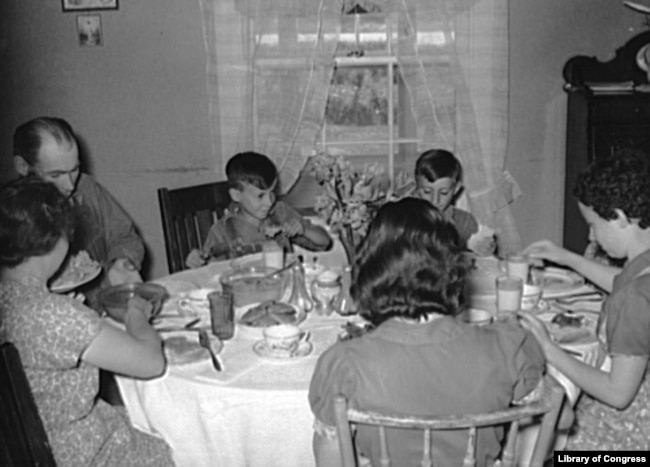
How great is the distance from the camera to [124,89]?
394cm

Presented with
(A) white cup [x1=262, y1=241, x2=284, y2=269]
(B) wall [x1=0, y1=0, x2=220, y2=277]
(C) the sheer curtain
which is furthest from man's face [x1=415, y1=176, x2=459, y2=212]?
(B) wall [x1=0, y1=0, x2=220, y2=277]

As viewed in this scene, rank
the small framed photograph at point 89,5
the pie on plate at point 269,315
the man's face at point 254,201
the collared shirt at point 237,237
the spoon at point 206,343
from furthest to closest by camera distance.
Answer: the small framed photograph at point 89,5
the man's face at point 254,201
the collared shirt at point 237,237
the pie on plate at point 269,315
the spoon at point 206,343

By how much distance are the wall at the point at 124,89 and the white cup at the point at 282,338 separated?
2219 mm

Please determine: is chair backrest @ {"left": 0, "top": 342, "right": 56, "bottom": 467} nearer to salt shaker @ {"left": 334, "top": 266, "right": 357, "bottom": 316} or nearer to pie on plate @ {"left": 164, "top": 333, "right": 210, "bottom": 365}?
pie on plate @ {"left": 164, "top": 333, "right": 210, "bottom": 365}

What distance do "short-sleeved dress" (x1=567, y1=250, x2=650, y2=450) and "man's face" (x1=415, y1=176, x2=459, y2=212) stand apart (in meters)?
1.13

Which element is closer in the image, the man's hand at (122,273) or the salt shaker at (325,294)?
the salt shaker at (325,294)

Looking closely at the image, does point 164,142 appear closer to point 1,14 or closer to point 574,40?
point 1,14

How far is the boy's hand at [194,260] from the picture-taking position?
2.87 meters

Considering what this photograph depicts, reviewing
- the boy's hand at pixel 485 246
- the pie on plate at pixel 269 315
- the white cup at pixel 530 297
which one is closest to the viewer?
the pie on plate at pixel 269 315

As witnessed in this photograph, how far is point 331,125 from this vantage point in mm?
4035

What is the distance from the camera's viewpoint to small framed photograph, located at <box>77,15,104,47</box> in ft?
12.6

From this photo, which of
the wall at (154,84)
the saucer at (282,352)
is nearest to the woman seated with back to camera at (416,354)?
the saucer at (282,352)

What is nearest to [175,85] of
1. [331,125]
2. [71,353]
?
[331,125]

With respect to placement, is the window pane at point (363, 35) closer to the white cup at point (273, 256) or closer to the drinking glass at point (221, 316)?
the white cup at point (273, 256)
